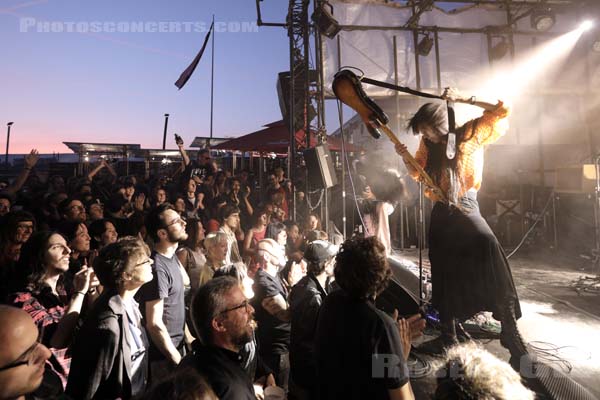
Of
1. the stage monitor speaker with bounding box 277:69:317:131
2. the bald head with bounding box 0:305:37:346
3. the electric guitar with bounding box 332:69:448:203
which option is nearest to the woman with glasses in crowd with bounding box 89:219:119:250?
the bald head with bounding box 0:305:37:346

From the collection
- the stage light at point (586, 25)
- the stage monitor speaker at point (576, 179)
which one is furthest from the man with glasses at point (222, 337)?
the stage light at point (586, 25)

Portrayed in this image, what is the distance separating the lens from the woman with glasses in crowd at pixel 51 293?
229 centimetres

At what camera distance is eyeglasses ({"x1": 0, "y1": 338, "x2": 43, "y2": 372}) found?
4.18 ft

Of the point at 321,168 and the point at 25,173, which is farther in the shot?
the point at 321,168

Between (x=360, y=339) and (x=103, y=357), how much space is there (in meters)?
1.42

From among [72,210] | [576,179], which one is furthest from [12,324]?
[576,179]

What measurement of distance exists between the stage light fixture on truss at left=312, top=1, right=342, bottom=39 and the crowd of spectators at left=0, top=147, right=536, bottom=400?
573 cm

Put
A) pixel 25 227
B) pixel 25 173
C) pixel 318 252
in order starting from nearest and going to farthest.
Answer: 1. pixel 318 252
2. pixel 25 227
3. pixel 25 173

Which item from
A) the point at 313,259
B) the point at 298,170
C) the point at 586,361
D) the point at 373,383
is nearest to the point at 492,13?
the point at 298,170

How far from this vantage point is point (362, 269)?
1883mm

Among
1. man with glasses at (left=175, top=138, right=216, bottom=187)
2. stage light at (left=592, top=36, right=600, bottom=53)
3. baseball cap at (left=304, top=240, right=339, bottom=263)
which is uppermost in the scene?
stage light at (left=592, top=36, right=600, bottom=53)

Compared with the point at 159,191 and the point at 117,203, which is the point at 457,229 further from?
the point at 159,191

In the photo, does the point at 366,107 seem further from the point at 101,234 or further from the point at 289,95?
the point at 289,95

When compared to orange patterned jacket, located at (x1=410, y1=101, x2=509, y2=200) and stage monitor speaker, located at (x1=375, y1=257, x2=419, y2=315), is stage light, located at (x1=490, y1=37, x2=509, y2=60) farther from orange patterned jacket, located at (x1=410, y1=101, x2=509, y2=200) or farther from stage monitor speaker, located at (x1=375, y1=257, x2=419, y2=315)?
orange patterned jacket, located at (x1=410, y1=101, x2=509, y2=200)
